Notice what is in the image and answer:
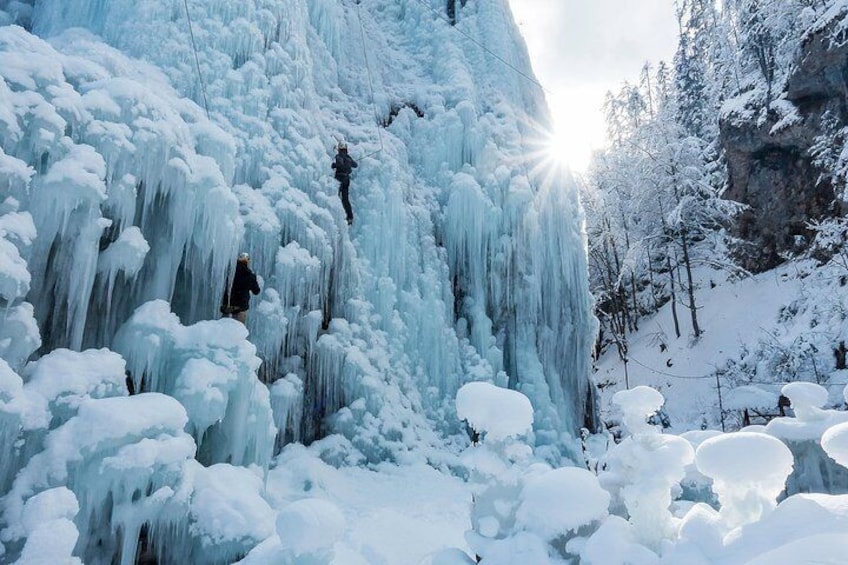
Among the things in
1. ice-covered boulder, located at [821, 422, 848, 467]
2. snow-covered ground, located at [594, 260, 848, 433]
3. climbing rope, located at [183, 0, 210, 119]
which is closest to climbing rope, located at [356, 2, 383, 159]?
climbing rope, located at [183, 0, 210, 119]

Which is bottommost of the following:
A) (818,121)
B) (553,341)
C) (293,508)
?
(293,508)

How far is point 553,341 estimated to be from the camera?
11.9 meters

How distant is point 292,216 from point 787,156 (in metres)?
19.5

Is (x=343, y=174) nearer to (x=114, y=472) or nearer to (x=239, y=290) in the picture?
(x=239, y=290)

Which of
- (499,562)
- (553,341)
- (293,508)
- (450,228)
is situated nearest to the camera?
(293,508)

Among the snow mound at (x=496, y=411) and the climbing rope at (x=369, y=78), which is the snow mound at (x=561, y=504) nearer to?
the snow mound at (x=496, y=411)

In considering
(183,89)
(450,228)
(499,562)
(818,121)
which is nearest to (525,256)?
(450,228)

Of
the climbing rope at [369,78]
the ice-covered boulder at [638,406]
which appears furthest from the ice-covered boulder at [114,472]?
the climbing rope at [369,78]

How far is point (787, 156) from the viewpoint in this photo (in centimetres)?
1956

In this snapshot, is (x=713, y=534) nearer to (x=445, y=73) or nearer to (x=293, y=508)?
(x=293, y=508)

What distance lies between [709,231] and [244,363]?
2198cm

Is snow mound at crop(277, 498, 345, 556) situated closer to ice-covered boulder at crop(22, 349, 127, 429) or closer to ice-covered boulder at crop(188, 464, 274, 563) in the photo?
ice-covered boulder at crop(188, 464, 274, 563)

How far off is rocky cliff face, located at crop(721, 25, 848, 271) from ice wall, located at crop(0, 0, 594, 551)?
422 inches

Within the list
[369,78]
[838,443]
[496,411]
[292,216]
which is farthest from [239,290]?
[369,78]
